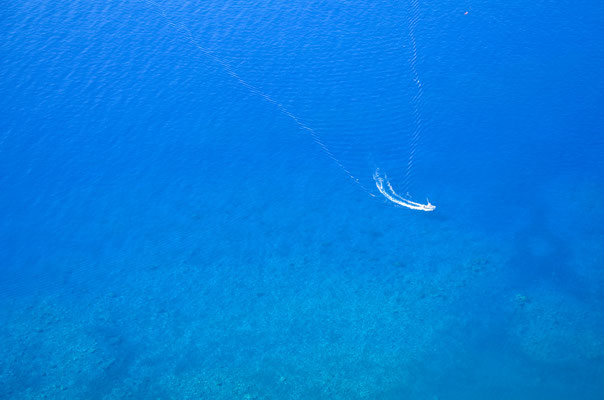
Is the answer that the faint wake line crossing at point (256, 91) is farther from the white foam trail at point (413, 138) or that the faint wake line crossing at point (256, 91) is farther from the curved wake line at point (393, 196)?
the white foam trail at point (413, 138)

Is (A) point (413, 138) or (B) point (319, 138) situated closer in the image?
(A) point (413, 138)

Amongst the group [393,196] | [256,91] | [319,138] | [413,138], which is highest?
[256,91]

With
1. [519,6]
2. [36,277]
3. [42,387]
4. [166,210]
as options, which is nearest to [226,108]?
[166,210]

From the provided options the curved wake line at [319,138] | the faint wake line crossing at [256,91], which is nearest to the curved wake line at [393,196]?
the curved wake line at [319,138]

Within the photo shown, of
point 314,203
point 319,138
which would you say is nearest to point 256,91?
point 319,138

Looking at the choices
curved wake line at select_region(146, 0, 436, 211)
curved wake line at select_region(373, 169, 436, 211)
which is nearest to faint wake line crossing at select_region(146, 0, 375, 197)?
curved wake line at select_region(146, 0, 436, 211)

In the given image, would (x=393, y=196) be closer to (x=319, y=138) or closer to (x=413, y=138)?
(x=413, y=138)

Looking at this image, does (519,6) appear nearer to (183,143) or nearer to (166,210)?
(183,143)
